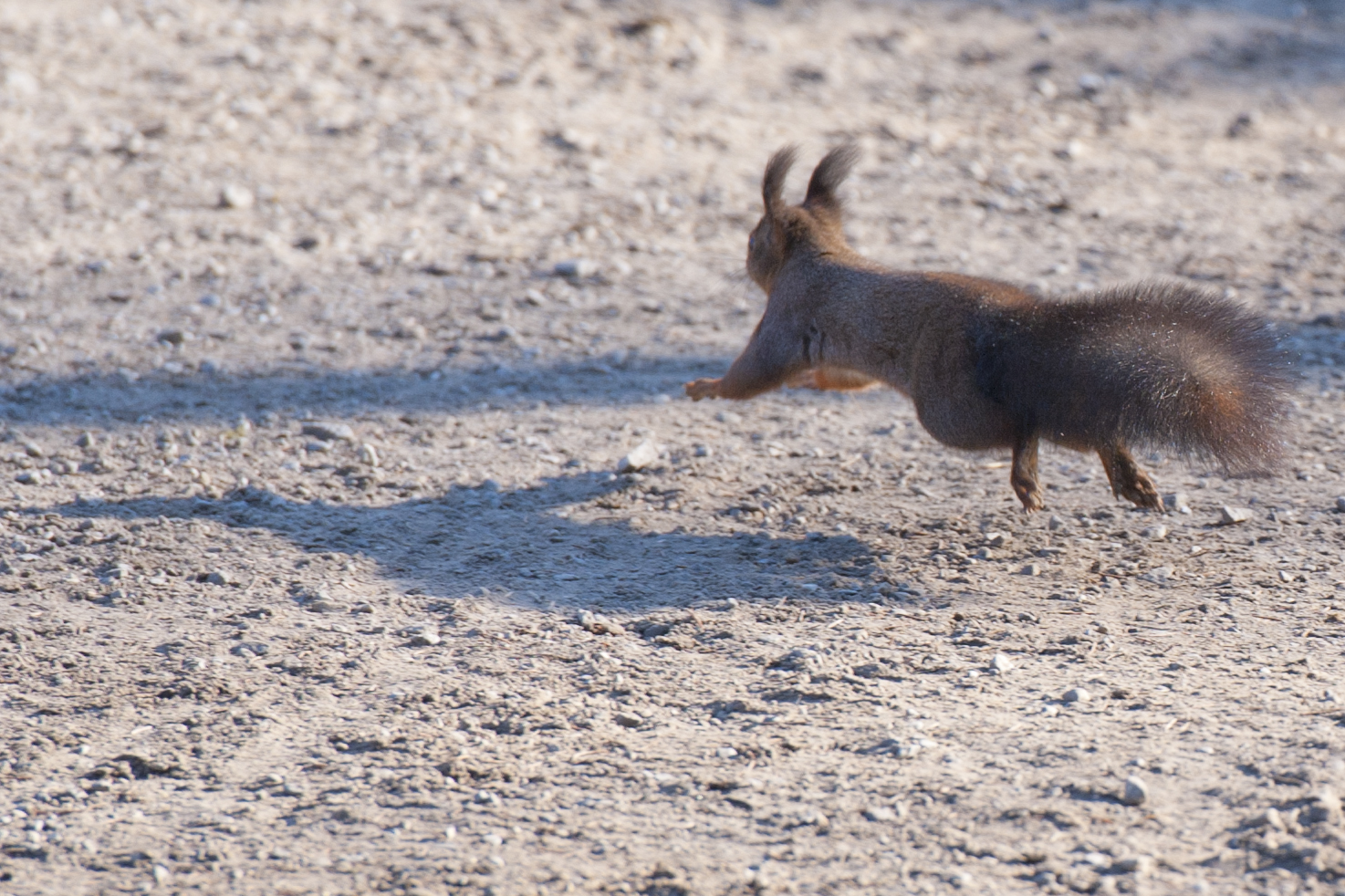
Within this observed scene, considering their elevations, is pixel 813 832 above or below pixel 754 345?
below

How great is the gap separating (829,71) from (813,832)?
817cm

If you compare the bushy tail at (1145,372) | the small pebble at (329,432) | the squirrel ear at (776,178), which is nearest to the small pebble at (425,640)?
the small pebble at (329,432)

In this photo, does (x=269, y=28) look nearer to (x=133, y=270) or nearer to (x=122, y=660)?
(x=133, y=270)

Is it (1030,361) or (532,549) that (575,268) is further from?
(1030,361)

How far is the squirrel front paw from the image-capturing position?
18.3 feet

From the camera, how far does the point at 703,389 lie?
561 cm

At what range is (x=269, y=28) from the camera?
396 inches

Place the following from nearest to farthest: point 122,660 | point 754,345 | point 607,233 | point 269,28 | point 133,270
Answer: point 122,660
point 754,345
point 133,270
point 607,233
point 269,28

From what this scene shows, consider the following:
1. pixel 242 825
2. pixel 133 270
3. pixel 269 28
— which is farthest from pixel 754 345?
pixel 269 28

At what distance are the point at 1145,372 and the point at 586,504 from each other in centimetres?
202

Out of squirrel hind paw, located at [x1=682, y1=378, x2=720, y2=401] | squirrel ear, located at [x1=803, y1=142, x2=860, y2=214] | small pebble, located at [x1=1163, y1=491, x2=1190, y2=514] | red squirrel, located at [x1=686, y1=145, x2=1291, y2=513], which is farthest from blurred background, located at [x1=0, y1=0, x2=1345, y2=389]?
small pebble, located at [x1=1163, y1=491, x2=1190, y2=514]

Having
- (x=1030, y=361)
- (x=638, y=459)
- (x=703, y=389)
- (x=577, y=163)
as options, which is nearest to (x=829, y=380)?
(x=703, y=389)

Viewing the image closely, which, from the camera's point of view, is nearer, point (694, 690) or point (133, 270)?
point (694, 690)

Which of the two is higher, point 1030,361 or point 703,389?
point 1030,361
